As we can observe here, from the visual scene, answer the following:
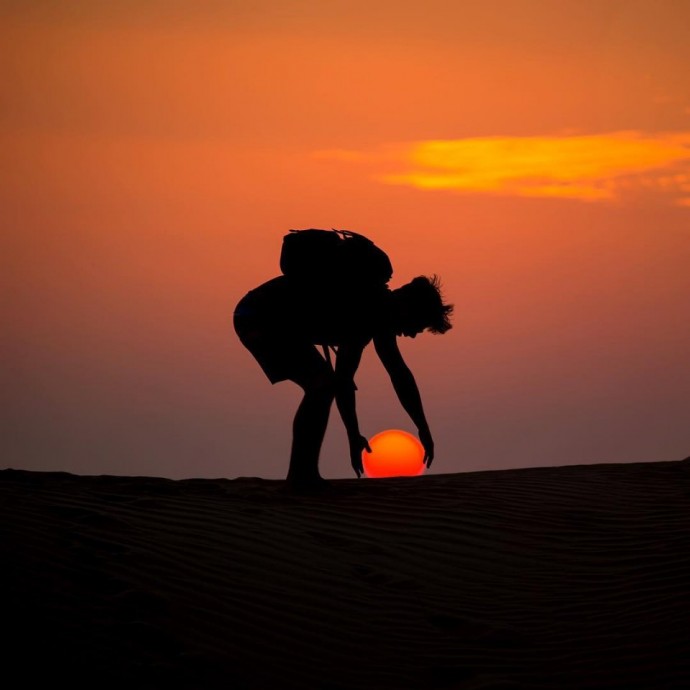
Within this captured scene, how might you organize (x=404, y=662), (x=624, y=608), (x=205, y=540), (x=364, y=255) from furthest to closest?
(x=364, y=255)
(x=205, y=540)
(x=624, y=608)
(x=404, y=662)

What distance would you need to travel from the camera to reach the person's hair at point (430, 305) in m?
8.78

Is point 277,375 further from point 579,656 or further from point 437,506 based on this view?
point 579,656

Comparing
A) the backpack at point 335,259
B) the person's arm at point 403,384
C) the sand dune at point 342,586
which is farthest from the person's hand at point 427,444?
the backpack at point 335,259

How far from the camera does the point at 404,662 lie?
230 inches

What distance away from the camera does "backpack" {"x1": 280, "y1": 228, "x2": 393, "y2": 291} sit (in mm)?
8711

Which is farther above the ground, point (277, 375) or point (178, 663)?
point (277, 375)

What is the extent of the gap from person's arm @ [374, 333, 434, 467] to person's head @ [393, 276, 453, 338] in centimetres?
21

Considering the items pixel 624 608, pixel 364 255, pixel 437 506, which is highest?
pixel 364 255

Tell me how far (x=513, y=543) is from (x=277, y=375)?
221 centimetres

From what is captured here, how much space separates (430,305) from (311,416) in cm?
121

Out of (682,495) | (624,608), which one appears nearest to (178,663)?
(624,608)

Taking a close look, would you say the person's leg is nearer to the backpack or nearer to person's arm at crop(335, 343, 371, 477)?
person's arm at crop(335, 343, 371, 477)

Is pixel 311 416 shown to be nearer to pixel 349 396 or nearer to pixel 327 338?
pixel 349 396

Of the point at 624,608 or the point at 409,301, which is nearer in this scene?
the point at 624,608
